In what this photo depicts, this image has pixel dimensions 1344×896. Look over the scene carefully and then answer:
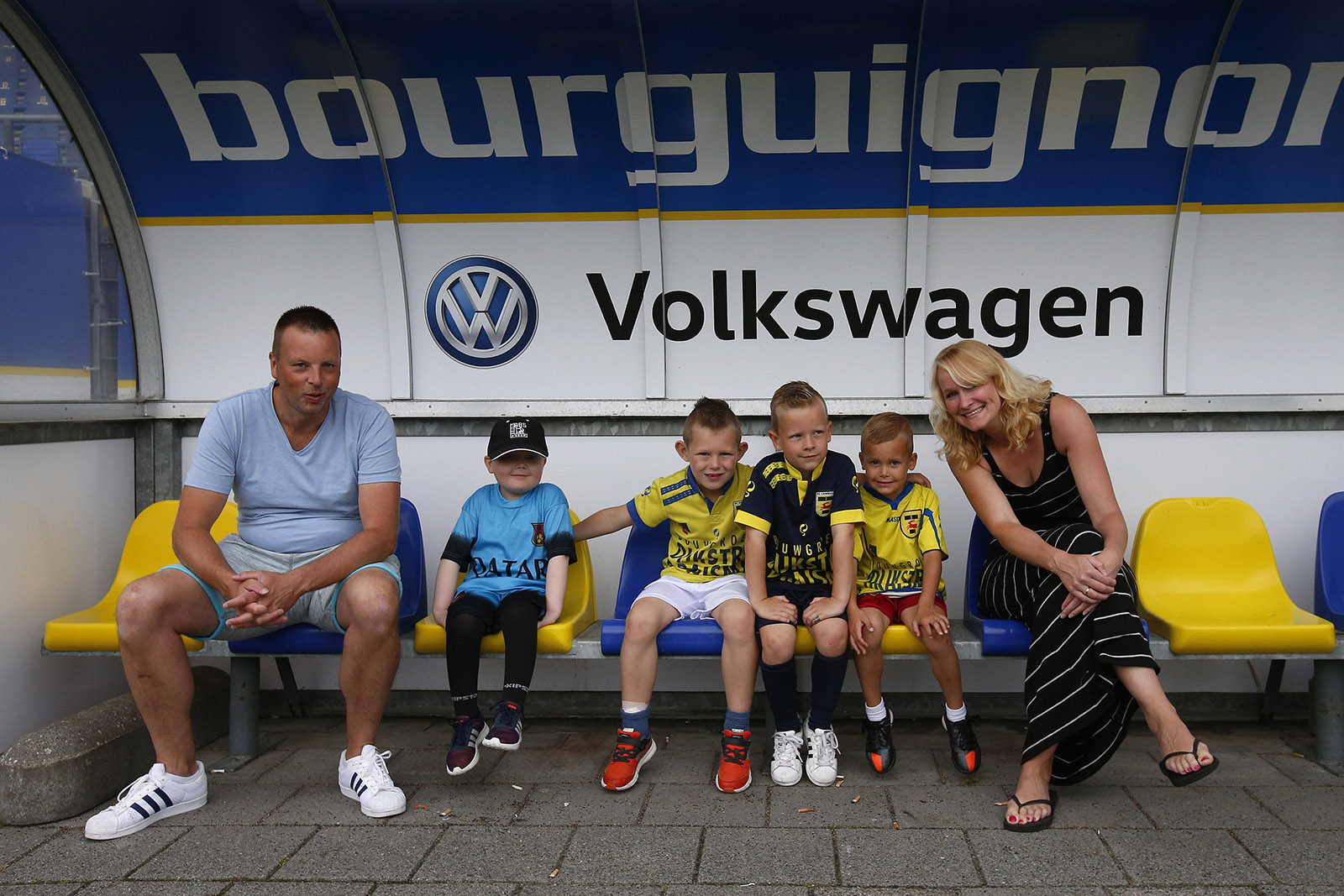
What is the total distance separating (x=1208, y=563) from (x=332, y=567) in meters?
3.18

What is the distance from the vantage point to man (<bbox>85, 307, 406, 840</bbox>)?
298cm

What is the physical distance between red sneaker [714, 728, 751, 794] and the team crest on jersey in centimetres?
91

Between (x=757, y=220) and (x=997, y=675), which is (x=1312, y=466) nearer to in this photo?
(x=997, y=675)

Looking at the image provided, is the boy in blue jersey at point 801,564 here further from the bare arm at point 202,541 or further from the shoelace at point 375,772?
the bare arm at point 202,541

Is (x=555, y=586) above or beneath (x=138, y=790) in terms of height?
above

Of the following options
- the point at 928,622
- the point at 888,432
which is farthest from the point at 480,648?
the point at 888,432

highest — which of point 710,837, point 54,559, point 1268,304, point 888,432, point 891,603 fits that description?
point 1268,304

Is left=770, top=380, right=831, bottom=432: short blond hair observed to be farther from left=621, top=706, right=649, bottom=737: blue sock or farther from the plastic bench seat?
left=621, top=706, right=649, bottom=737: blue sock

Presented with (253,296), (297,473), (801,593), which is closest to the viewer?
(297,473)

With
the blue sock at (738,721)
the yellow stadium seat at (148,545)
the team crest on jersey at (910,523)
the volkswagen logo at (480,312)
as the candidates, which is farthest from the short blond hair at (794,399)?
the yellow stadium seat at (148,545)

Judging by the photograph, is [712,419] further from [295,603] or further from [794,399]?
[295,603]

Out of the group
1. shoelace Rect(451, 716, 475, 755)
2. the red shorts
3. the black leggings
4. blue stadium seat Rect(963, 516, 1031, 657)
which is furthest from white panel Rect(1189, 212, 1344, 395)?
shoelace Rect(451, 716, 475, 755)

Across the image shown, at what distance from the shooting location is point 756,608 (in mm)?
3275

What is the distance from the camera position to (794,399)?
→ 11.2ft
